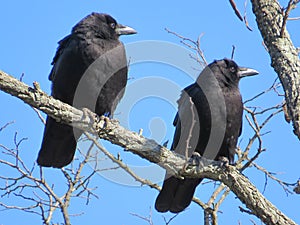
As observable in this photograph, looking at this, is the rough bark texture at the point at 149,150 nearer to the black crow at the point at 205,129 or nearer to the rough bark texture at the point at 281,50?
the rough bark texture at the point at 281,50

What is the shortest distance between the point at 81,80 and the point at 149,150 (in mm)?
1459

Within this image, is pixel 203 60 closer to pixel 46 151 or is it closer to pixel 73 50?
pixel 73 50

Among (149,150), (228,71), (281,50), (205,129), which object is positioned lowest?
(149,150)

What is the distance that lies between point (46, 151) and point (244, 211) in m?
2.46

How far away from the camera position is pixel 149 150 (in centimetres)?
451

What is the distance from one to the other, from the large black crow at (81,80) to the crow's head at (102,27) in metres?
0.01

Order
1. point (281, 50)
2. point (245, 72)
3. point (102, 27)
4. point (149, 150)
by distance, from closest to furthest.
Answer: point (281, 50) → point (149, 150) → point (102, 27) → point (245, 72)

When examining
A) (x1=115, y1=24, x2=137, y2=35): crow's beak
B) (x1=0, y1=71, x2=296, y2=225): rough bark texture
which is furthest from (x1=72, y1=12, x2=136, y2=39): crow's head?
(x1=0, y1=71, x2=296, y2=225): rough bark texture

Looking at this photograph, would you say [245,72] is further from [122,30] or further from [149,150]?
[149,150]

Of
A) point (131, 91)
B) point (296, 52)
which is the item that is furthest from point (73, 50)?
point (296, 52)

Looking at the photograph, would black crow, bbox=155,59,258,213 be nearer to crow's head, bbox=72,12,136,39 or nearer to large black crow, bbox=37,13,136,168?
large black crow, bbox=37,13,136,168

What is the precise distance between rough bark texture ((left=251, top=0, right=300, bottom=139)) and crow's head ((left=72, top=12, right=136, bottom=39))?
85.3 inches

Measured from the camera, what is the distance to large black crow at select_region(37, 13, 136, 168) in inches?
220

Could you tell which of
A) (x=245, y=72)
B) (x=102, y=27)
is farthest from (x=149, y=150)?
(x=245, y=72)
